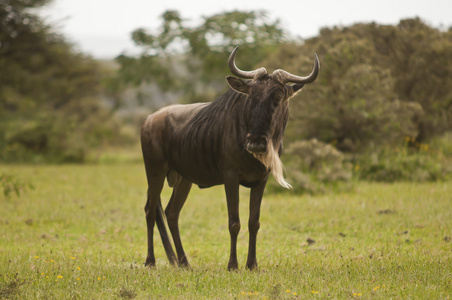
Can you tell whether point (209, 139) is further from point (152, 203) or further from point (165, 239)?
point (165, 239)

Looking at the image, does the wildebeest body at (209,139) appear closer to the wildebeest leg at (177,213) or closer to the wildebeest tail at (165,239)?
the wildebeest leg at (177,213)

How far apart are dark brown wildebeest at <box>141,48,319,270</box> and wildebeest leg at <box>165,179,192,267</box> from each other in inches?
0.5

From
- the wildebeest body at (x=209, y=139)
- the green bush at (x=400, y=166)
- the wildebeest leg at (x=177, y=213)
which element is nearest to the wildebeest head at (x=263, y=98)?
the wildebeest body at (x=209, y=139)

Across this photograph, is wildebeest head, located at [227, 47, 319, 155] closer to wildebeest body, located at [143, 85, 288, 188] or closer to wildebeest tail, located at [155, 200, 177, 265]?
wildebeest body, located at [143, 85, 288, 188]

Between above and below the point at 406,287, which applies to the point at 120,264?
below

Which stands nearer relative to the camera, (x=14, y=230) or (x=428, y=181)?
(x=14, y=230)

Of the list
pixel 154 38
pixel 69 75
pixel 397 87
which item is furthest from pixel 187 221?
pixel 69 75

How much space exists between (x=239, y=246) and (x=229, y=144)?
2.92 metres

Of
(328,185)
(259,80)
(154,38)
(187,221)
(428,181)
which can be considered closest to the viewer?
(259,80)

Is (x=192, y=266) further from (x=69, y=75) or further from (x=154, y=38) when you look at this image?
(x=69, y=75)

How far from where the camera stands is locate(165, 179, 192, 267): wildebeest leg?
6906 millimetres

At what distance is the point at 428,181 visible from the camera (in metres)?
14.6

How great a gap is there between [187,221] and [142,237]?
52.9 inches

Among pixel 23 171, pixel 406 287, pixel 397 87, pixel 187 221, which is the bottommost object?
pixel 23 171
